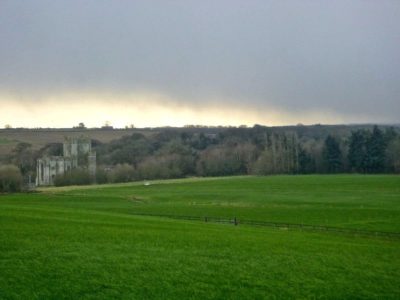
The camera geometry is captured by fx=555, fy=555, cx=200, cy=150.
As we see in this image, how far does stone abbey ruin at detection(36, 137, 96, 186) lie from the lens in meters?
142

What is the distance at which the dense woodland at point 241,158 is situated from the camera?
473 ft

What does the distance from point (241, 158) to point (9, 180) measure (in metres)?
80.9

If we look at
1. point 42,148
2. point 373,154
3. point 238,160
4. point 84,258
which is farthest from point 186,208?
point 42,148

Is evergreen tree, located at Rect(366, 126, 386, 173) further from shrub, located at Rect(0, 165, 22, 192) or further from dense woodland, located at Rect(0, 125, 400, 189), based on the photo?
shrub, located at Rect(0, 165, 22, 192)

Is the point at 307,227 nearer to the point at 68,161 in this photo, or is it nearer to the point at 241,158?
the point at 68,161

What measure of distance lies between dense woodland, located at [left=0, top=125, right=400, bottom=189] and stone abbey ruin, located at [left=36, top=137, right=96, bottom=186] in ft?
9.66

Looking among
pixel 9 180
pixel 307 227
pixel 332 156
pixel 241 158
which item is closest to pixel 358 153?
pixel 332 156

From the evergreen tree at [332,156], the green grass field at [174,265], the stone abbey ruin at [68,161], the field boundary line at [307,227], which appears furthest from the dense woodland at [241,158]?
the green grass field at [174,265]

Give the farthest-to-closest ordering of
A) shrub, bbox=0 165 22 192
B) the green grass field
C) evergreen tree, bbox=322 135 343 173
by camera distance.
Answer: evergreen tree, bbox=322 135 343 173
shrub, bbox=0 165 22 192
the green grass field

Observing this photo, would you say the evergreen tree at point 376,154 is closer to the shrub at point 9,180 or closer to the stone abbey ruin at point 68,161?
the stone abbey ruin at point 68,161

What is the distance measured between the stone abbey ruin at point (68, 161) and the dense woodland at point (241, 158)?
9.66ft

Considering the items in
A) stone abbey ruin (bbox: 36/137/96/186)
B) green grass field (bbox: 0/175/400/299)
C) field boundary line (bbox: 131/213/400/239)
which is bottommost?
field boundary line (bbox: 131/213/400/239)

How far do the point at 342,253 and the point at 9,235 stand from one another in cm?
1569

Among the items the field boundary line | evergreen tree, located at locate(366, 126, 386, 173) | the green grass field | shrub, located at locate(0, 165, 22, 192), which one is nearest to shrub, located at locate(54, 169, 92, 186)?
shrub, located at locate(0, 165, 22, 192)
